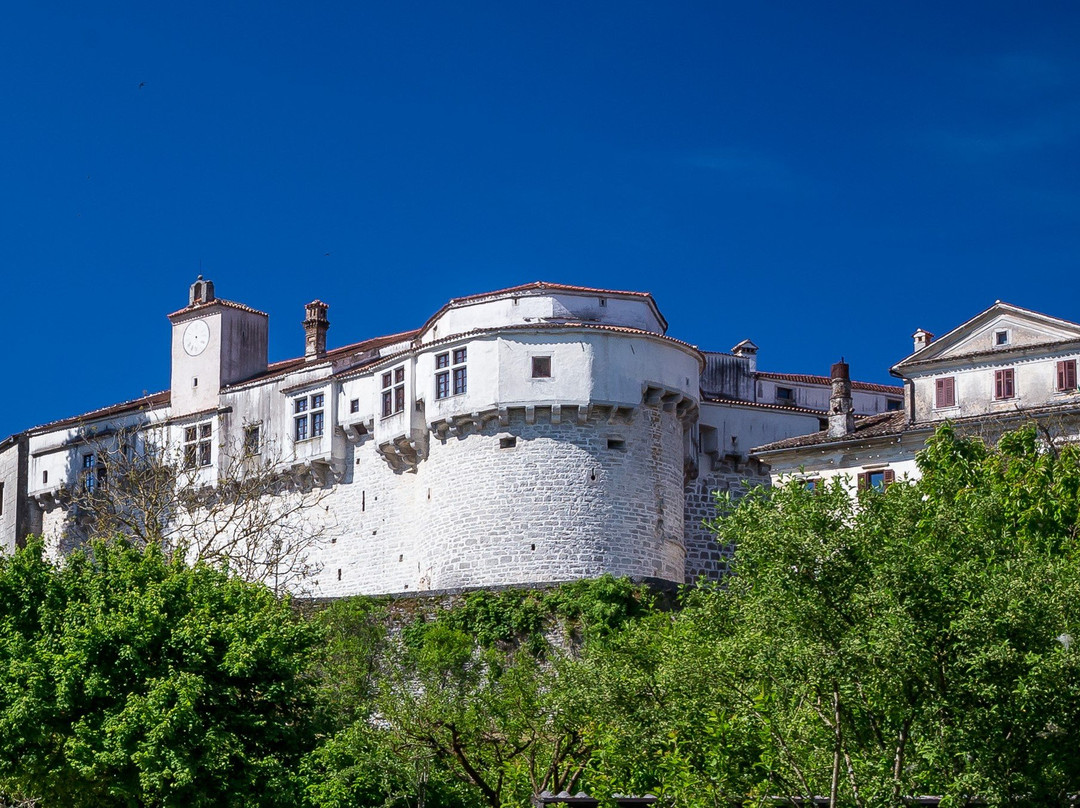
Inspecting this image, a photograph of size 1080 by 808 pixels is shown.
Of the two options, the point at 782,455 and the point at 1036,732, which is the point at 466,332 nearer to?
the point at 782,455

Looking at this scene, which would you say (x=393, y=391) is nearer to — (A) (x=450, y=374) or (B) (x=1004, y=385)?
(A) (x=450, y=374)

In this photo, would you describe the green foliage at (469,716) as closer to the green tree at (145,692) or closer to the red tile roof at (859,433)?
the green tree at (145,692)

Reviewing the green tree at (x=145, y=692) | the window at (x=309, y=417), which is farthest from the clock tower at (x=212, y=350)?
the green tree at (x=145, y=692)

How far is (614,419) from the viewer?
5938cm

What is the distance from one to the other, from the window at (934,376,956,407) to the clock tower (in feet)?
88.4

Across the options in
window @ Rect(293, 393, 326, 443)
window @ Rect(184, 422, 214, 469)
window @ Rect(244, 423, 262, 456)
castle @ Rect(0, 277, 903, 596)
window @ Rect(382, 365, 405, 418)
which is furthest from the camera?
window @ Rect(184, 422, 214, 469)

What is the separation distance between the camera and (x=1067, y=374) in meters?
56.5

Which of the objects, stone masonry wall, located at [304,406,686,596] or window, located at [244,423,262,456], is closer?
A: stone masonry wall, located at [304,406,686,596]

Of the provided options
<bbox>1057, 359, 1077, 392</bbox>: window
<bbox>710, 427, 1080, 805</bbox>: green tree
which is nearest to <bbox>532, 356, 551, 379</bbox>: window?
<bbox>1057, 359, 1077, 392</bbox>: window

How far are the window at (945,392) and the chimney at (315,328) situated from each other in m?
24.3

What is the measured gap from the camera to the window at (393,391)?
63403mm

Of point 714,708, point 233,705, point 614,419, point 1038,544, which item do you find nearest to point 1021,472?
point 1038,544

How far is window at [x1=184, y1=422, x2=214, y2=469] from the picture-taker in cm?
6962

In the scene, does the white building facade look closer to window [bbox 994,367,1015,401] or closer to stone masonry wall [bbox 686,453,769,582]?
window [bbox 994,367,1015,401]
